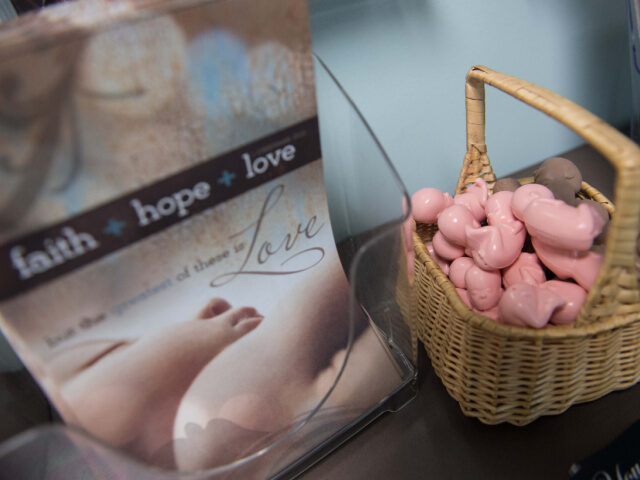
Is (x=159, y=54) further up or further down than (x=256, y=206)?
further up

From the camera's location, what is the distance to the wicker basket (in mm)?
348

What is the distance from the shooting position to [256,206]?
0.34 metres

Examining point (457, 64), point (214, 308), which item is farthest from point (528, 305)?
point (457, 64)

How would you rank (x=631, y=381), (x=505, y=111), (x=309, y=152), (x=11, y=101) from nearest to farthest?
(x=11, y=101) < (x=309, y=152) < (x=631, y=381) < (x=505, y=111)

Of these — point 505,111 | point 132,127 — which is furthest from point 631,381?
point 132,127

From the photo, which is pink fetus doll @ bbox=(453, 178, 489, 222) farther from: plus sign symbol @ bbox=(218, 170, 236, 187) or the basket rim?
plus sign symbol @ bbox=(218, 170, 236, 187)

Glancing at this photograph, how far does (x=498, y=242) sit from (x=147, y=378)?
324 millimetres

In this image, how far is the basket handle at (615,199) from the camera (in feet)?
1.08

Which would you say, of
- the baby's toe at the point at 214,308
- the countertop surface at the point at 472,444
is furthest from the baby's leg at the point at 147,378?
the countertop surface at the point at 472,444

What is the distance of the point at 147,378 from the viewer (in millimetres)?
339

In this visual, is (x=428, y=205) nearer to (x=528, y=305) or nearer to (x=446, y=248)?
(x=446, y=248)

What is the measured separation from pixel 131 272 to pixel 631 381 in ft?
1.55

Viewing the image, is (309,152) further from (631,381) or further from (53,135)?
(631,381)

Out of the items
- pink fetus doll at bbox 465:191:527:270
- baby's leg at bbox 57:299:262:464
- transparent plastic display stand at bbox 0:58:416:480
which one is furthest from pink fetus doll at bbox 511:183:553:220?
baby's leg at bbox 57:299:262:464
